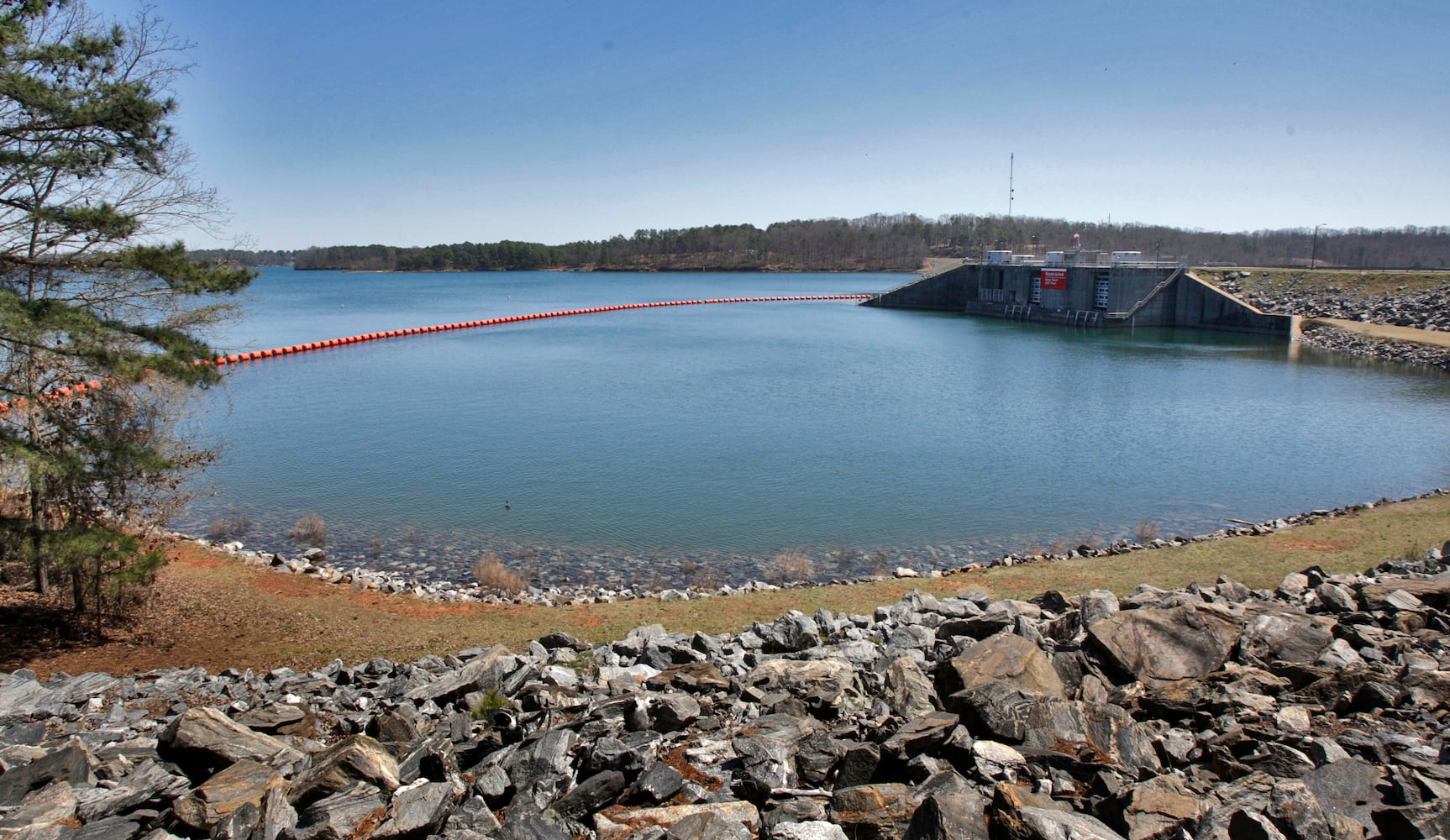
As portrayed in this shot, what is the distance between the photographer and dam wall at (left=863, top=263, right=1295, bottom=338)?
67.2 metres

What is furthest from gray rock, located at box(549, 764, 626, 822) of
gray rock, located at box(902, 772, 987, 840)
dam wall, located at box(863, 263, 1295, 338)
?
dam wall, located at box(863, 263, 1295, 338)

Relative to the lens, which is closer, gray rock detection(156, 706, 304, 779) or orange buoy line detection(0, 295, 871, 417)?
gray rock detection(156, 706, 304, 779)

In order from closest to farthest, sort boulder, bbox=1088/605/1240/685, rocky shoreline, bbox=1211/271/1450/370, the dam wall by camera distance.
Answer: boulder, bbox=1088/605/1240/685
rocky shoreline, bbox=1211/271/1450/370
the dam wall

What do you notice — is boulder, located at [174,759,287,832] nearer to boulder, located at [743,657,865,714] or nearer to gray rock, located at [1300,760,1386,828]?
boulder, located at [743,657,865,714]

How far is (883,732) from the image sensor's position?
730cm

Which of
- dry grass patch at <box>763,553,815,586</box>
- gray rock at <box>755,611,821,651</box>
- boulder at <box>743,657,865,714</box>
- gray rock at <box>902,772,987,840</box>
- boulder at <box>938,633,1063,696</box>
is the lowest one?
dry grass patch at <box>763,553,815,586</box>

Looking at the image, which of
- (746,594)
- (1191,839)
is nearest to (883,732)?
(1191,839)

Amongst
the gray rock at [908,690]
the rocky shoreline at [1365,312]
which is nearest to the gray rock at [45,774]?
the gray rock at [908,690]

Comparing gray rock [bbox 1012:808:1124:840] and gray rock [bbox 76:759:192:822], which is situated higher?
gray rock [bbox 1012:808:1124:840]

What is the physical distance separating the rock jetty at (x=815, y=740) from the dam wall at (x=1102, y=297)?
63.2m

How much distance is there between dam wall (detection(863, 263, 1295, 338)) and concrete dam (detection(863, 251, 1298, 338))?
70 mm

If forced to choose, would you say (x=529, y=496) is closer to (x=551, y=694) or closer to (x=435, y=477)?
(x=435, y=477)

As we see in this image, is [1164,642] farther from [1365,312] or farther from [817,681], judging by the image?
[1365,312]

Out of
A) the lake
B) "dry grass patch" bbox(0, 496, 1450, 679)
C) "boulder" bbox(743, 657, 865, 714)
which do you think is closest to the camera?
"boulder" bbox(743, 657, 865, 714)
